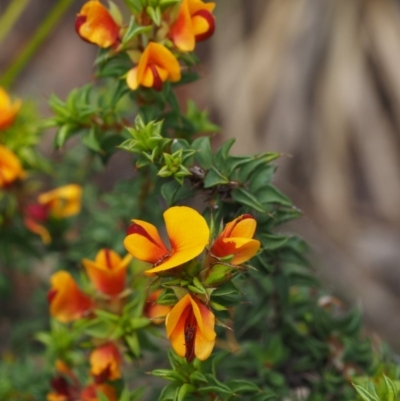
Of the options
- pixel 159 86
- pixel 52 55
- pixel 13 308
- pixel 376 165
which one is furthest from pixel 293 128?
pixel 159 86

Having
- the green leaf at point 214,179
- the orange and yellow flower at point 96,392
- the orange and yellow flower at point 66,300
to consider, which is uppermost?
the green leaf at point 214,179

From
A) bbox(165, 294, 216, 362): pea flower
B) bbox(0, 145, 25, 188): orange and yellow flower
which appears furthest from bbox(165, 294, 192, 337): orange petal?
bbox(0, 145, 25, 188): orange and yellow flower

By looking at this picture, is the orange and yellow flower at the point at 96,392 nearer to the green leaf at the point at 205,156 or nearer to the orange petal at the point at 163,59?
the green leaf at the point at 205,156

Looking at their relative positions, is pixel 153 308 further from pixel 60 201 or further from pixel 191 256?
pixel 60 201

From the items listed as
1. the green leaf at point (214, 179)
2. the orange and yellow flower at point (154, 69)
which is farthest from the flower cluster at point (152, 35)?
the green leaf at point (214, 179)

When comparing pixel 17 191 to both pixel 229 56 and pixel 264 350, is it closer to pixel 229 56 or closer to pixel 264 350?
pixel 264 350

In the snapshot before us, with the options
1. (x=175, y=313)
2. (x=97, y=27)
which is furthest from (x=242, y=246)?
(x=97, y=27)
